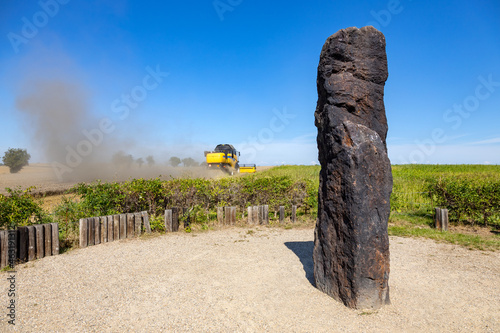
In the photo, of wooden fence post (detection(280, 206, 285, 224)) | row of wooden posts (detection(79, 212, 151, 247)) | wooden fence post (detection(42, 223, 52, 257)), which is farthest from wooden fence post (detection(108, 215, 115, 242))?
wooden fence post (detection(280, 206, 285, 224))

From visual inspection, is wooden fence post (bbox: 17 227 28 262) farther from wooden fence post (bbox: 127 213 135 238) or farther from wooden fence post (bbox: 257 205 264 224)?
wooden fence post (bbox: 257 205 264 224)

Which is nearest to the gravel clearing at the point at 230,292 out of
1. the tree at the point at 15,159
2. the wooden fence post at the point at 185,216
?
→ the wooden fence post at the point at 185,216

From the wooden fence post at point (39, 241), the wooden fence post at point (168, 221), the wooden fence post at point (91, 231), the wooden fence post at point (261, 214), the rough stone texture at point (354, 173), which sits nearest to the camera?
the rough stone texture at point (354, 173)

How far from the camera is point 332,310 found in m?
3.97

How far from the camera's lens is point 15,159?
2722cm

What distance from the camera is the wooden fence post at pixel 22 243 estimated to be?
5.66m

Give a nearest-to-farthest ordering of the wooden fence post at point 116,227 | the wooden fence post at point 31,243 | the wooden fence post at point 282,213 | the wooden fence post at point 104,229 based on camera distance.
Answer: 1. the wooden fence post at point 31,243
2. the wooden fence post at point 104,229
3. the wooden fence post at point 116,227
4. the wooden fence post at point 282,213

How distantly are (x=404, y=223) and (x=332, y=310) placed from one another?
24.2 ft

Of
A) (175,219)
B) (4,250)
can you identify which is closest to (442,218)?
(175,219)

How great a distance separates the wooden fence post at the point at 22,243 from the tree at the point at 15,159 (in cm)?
2842

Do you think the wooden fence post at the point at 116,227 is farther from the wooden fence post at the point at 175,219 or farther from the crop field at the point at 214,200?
the wooden fence post at the point at 175,219

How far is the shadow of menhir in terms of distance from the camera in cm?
532

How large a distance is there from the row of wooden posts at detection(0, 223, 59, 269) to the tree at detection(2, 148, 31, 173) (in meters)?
28.3

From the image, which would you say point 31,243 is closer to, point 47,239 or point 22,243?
point 22,243
